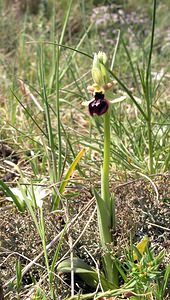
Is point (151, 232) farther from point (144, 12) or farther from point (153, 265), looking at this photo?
point (144, 12)

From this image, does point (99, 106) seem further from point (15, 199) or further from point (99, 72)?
point (15, 199)

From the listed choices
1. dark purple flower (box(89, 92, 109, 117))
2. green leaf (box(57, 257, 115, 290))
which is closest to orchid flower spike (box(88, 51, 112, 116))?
dark purple flower (box(89, 92, 109, 117))

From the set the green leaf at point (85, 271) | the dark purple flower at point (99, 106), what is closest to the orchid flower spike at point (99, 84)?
the dark purple flower at point (99, 106)

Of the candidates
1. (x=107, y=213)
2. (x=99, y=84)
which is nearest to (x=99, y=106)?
(x=99, y=84)

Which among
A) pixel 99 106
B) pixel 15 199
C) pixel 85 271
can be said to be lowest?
pixel 85 271

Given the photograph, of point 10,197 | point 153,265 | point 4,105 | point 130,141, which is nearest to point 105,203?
point 153,265

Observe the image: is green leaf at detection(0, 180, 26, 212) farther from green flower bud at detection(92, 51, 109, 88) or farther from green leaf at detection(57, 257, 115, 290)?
green flower bud at detection(92, 51, 109, 88)

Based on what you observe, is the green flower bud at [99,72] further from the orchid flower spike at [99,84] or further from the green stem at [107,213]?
the green stem at [107,213]

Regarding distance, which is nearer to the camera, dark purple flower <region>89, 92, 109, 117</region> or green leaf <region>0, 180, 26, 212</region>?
dark purple flower <region>89, 92, 109, 117</region>

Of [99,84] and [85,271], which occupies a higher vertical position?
[99,84]

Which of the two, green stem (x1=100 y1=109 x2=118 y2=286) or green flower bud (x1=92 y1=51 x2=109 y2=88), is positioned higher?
green flower bud (x1=92 y1=51 x2=109 y2=88)

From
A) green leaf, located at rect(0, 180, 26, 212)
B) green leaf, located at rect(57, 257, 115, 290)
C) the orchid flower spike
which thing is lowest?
green leaf, located at rect(57, 257, 115, 290)
